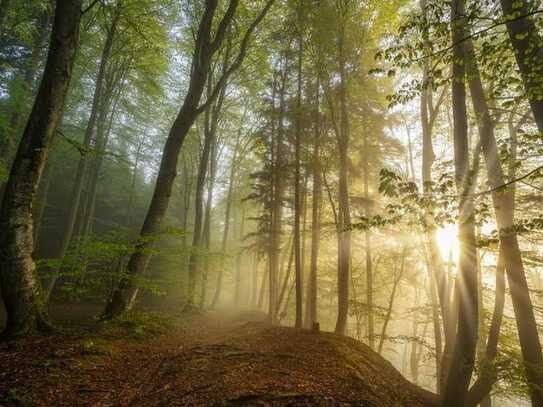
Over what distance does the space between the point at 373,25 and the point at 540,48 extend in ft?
24.0

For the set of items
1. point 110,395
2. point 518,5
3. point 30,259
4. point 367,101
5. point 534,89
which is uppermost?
point 367,101

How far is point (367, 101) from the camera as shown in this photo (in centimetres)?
1202

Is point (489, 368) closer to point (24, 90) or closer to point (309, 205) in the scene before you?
point (309, 205)

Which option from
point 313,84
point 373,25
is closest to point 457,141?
point 373,25

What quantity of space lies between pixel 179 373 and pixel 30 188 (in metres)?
4.05

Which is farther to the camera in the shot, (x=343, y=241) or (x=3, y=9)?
(x=3, y=9)

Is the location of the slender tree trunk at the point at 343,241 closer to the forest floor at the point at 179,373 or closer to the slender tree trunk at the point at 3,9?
the forest floor at the point at 179,373

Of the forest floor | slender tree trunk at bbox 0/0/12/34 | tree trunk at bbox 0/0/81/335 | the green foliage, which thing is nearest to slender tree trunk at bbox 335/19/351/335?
the forest floor

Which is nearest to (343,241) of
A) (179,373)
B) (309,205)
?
(179,373)

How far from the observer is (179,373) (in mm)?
4051

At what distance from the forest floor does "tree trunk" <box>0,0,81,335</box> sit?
1.91 ft

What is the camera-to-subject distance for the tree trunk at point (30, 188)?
13.8 feet

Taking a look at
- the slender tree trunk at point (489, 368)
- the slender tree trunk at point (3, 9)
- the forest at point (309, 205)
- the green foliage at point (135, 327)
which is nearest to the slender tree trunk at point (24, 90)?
the forest at point (309, 205)

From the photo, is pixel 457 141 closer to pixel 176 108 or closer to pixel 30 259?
pixel 30 259
